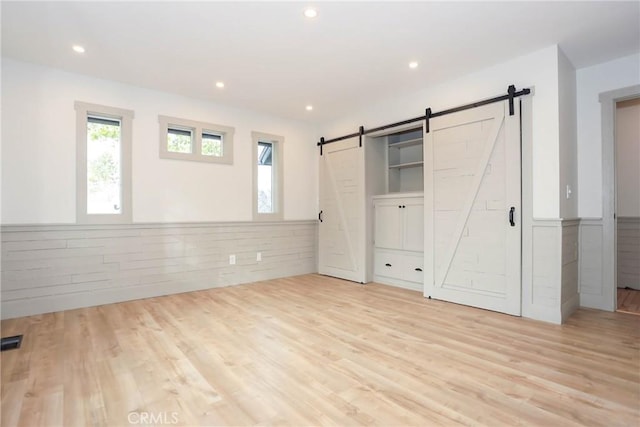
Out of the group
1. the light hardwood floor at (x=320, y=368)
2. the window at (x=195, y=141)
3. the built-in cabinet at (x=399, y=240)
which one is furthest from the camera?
the built-in cabinet at (x=399, y=240)

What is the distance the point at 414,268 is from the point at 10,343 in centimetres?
433

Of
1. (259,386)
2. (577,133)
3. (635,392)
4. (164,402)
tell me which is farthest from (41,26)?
(577,133)

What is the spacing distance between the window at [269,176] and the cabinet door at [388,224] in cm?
166

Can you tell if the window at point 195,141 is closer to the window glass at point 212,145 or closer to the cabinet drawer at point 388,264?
the window glass at point 212,145

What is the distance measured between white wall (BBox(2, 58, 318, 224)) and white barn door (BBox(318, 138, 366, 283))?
38 centimetres

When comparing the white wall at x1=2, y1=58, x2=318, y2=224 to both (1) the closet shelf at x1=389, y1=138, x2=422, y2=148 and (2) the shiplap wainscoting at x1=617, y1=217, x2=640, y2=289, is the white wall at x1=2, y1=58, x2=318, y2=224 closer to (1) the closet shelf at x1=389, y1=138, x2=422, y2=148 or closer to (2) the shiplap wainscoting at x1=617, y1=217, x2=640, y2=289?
(1) the closet shelf at x1=389, y1=138, x2=422, y2=148

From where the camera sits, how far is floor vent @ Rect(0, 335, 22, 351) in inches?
101

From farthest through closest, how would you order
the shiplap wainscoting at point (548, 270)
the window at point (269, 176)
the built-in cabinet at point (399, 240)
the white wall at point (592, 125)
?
the window at point (269, 176) → the built-in cabinet at point (399, 240) → the white wall at point (592, 125) → the shiplap wainscoting at point (548, 270)

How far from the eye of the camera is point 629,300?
4047 mm

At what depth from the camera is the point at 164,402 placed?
1.82 metres

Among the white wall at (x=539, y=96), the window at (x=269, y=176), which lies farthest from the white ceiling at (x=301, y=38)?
the window at (x=269, y=176)

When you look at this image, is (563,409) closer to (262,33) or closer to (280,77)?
(262,33)

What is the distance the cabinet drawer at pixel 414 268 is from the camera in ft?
14.8

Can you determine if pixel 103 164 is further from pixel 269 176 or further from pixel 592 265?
pixel 592 265
